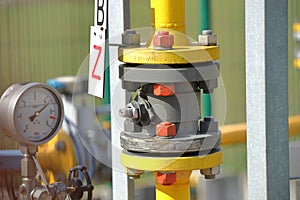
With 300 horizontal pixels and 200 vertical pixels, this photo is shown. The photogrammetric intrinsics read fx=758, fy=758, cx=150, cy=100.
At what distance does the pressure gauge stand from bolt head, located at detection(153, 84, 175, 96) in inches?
25.1

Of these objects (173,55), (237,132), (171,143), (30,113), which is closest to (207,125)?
(171,143)

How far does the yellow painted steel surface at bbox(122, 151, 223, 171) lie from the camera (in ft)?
7.33

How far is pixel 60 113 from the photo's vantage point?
2852mm

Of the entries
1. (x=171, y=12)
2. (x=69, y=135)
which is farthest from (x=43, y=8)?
(x=171, y=12)

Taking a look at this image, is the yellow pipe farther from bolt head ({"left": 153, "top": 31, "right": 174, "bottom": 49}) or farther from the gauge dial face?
the gauge dial face

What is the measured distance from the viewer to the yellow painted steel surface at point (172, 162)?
7.33 ft

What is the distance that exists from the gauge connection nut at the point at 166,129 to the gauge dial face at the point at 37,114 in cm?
65

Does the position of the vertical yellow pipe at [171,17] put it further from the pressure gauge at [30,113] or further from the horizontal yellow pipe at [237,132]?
the horizontal yellow pipe at [237,132]

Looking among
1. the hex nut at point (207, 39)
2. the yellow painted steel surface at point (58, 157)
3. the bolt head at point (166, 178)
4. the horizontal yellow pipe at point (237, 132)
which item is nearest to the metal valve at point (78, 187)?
the bolt head at point (166, 178)

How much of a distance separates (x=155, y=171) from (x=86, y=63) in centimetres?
49

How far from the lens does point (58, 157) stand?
15.5 feet

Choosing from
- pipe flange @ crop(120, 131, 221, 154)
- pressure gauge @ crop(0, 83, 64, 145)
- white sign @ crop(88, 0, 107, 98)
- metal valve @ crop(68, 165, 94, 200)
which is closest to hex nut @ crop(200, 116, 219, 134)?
pipe flange @ crop(120, 131, 221, 154)

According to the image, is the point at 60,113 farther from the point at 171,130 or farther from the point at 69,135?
the point at 69,135

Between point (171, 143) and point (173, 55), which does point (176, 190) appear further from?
point (173, 55)
